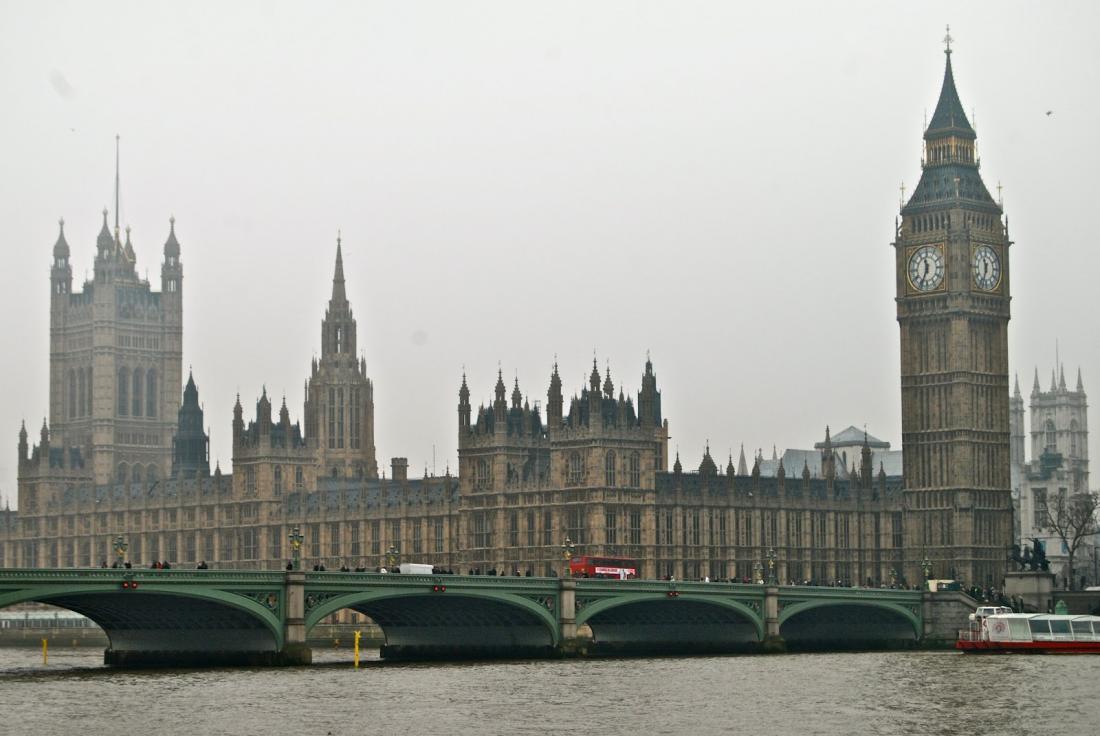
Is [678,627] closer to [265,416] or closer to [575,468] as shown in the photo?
[575,468]

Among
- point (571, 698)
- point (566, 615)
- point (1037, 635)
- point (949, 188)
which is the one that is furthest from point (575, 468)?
point (571, 698)

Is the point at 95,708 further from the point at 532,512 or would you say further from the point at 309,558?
the point at 309,558

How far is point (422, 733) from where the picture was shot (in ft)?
264

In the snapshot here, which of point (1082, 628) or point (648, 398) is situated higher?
point (648, 398)

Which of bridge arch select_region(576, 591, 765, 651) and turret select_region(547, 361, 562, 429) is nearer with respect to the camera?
bridge arch select_region(576, 591, 765, 651)

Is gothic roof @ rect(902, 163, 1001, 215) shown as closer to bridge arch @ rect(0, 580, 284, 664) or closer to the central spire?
the central spire

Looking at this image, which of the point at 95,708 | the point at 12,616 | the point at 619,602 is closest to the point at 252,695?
the point at 95,708

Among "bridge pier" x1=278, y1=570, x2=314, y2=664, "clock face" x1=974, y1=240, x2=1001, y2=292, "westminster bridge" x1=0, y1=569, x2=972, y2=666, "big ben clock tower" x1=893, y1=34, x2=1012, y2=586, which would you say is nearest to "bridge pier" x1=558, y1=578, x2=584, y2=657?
"westminster bridge" x1=0, y1=569, x2=972, y2=666

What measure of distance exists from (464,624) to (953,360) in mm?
56957

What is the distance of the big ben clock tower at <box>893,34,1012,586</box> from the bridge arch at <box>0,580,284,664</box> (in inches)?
2725

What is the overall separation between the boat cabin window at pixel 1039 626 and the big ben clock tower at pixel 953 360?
Answer: 40.5 meters

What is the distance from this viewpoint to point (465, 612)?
121 meters

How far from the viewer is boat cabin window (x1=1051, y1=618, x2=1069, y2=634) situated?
127438 mm

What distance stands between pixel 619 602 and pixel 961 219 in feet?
190
